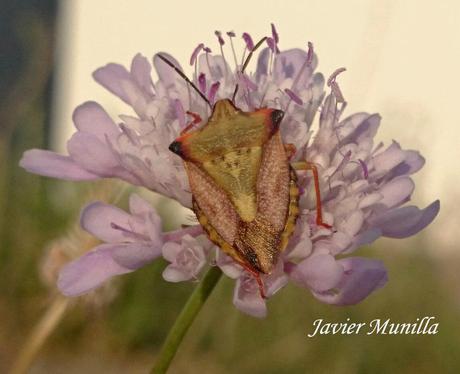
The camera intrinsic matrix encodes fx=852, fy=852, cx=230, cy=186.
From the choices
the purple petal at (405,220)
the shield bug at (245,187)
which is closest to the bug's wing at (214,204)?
the shield bug at (245,187)

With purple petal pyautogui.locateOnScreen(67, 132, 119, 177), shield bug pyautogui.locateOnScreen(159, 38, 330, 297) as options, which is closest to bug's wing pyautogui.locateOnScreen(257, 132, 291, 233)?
shield bug pyautogui.locateOnScreen(159, 38, 330, 297)

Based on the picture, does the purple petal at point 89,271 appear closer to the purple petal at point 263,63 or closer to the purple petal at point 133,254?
the purple petal at point 133,254

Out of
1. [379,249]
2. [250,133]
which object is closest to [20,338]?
[379,249]

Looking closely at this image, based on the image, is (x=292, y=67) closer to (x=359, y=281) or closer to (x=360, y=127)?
(x=360, y=127)

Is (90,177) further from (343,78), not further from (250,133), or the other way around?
(343,78)

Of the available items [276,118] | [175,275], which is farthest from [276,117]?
[175,275]
